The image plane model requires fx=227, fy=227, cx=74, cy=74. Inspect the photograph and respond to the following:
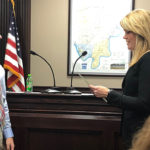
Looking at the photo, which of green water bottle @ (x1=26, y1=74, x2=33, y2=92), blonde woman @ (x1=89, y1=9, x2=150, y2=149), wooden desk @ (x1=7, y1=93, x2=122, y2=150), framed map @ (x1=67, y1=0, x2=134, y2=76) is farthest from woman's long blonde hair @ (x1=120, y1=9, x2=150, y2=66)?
green water bottle @ (x1=26, y1=74, x2=33, y2=92)

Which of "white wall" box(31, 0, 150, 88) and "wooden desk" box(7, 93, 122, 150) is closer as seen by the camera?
"wooden desk" box(7, 93, 122, 150)

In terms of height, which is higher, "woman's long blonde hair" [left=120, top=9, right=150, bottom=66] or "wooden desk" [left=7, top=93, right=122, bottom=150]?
"woman's long blonde hair" [left=120, top=9, right=150, bottom=66]

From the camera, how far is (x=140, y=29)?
1.48 metres

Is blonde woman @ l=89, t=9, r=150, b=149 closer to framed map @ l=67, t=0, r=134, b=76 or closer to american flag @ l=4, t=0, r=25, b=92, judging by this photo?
framed map @ l=67, t=0, r=134, b=76

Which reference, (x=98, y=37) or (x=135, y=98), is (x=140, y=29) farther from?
(x=98, y=37)

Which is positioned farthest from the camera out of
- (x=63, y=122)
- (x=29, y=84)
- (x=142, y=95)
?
(x=29, y=84)

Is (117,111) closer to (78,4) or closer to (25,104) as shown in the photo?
(25,104)

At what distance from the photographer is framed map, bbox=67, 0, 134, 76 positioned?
10.3 feet

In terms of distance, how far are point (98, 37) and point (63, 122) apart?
1411 millimetres

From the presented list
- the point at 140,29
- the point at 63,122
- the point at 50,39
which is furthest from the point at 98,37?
the point at 140,29

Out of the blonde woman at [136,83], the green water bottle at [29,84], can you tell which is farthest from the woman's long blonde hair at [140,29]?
the green water bottle at [29,84]

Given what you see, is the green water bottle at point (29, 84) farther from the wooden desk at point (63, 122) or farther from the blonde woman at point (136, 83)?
the blonde woman at point (136, 83)

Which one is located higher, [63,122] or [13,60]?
[13,60]

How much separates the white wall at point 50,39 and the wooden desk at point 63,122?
90 cm
